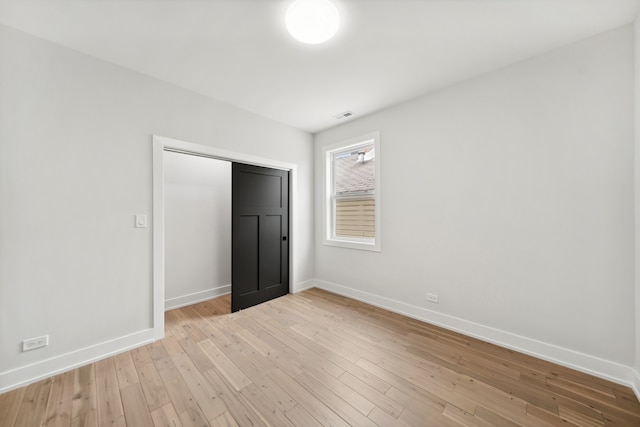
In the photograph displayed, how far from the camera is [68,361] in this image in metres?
1.94

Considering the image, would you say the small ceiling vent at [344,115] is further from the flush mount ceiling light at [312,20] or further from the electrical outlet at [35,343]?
the electrical outlet at [35,343]

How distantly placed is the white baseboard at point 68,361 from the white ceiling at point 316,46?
2.58 metres

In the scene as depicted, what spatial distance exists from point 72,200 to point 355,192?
3.10 m

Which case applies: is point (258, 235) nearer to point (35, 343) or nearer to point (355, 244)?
point (355, 244)

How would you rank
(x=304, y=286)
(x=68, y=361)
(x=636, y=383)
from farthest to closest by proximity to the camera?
(x=304, y=286) < (x=68, y=361) < (x=636, y=383)

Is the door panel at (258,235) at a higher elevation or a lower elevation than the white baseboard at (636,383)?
higher

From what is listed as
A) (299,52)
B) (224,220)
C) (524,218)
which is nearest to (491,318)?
(524,218)

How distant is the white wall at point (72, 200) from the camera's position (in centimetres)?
177

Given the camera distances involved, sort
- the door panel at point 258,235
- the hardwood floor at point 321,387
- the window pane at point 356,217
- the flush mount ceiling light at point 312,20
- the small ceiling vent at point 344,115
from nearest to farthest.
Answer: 1. the hardwood floor at point 321,387
2. the flush mount ceiling light at point 312,20
3. the door panel at point 258,235
4. the small ceiling vent at point 344,115
5. the window pane at point 356,217

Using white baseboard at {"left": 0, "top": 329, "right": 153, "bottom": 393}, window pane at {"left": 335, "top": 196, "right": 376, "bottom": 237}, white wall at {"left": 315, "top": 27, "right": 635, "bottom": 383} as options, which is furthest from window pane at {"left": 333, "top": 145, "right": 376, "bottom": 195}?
white baseboard at {"left": 0, "top": 329, "right": 153, "bottom": 393}

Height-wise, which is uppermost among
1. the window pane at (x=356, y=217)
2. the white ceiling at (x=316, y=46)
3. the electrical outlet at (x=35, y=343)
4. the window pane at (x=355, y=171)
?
the white ceiling at (x=316, y=46)

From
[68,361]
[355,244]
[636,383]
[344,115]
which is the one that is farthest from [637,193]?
[68,361]

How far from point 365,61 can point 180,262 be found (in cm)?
346

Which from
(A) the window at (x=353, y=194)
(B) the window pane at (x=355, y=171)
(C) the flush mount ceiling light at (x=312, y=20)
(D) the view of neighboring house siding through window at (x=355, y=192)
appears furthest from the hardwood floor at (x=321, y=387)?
(C) the flush mount ceiling light at (x=312, y=20)
